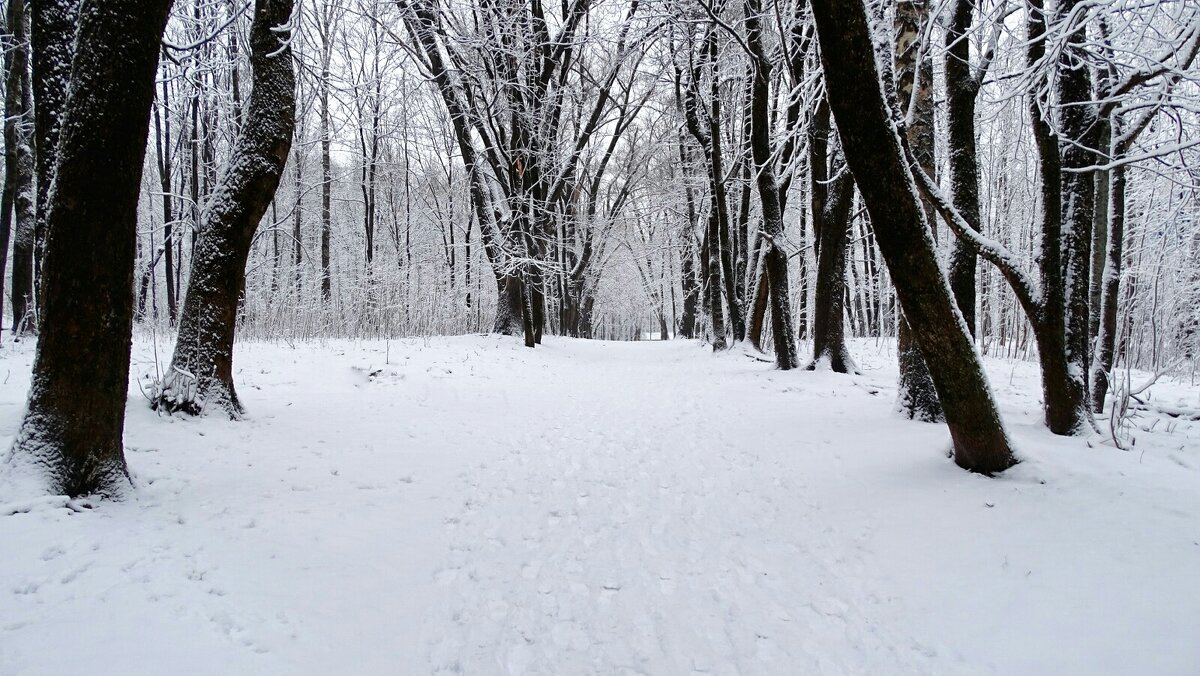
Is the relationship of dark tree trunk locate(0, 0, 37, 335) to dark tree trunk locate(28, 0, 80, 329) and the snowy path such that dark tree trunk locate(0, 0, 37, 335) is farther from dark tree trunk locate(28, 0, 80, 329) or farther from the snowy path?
the snowy path

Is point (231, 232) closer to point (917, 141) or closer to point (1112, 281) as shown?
point (917, 141)

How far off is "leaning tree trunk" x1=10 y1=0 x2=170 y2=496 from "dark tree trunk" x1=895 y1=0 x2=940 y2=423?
558cm

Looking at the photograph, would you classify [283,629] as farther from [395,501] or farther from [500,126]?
[500,126]

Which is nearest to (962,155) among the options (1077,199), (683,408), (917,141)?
(917,141)

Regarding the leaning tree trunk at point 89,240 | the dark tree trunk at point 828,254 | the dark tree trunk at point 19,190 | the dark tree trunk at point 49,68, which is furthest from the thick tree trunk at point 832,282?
the dark tree trunk at point 19,190

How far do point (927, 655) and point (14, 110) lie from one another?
13365 mm

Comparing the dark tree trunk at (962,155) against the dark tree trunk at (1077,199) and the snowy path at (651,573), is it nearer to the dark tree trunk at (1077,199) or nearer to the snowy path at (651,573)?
the dark tree trunk at (1077,199)

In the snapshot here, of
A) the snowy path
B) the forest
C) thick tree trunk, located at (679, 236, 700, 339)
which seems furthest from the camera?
thick tree trunk, located at (679, 236, 700, 339)

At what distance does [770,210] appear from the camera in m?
9.12

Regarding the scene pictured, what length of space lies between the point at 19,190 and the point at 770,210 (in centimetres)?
1270

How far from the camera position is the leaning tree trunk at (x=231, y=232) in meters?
4.30

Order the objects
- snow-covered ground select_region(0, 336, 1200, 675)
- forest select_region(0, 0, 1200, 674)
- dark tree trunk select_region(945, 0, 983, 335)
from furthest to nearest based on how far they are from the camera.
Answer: dark tree trunk select_region(945, 0, 983, 335)
forest select_region(0, 0, 1200, 674)
snow-covered ground select_region(0, 336, 1200, 675)

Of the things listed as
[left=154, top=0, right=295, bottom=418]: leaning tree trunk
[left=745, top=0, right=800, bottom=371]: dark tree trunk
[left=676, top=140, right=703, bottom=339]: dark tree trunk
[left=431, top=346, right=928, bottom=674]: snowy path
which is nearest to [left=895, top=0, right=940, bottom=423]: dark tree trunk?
[left=431, top=346, right=928, bottom=674]: snowy path

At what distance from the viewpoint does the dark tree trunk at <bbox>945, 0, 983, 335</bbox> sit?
445 centimetres
